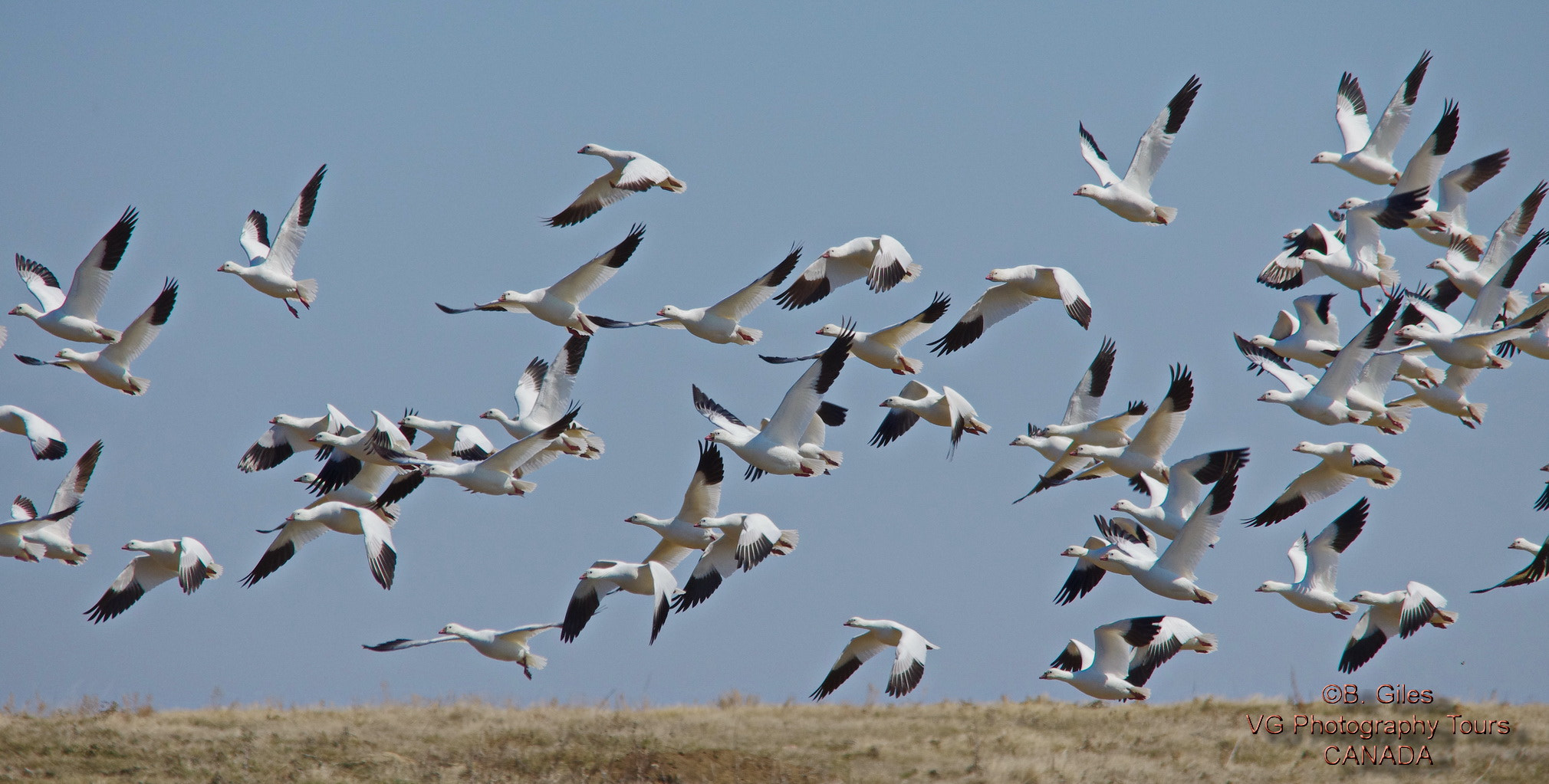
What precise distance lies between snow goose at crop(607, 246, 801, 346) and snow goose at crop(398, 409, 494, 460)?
7.19ft

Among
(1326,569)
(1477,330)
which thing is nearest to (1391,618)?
(1326,569)

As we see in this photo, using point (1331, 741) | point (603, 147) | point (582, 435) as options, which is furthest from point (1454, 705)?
point (603, 147)

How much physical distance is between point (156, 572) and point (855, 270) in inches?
319

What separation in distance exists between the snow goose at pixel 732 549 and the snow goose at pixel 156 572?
4972mm

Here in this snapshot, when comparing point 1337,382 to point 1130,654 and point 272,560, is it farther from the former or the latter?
point 272,560

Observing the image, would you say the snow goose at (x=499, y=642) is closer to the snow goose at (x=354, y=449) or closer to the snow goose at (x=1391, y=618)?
the snow goose at (x=354, y=449)

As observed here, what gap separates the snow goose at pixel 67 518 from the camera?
51.1ft

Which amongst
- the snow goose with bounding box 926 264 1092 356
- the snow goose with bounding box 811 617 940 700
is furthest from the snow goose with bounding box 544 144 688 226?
the snow goose with bounding box 811 617 940 700

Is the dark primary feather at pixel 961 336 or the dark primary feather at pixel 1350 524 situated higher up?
the dark primary feather at pixel 961 336

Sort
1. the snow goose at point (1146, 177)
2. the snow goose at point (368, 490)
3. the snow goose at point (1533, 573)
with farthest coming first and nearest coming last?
the snow goose at point (368, 490)
the snow goose at point (1146, 177)
the snow goose at point (1533, 573)

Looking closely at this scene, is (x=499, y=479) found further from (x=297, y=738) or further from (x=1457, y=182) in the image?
(x=1457, y=182)

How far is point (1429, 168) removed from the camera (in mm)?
14820

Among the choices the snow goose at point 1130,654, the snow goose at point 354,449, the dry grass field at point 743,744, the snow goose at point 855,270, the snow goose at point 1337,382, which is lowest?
the dry grass field at point 743,744

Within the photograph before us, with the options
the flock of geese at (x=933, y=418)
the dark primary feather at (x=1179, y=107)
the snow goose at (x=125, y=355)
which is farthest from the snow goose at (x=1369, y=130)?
the snow goose at (x=125, y=355)
